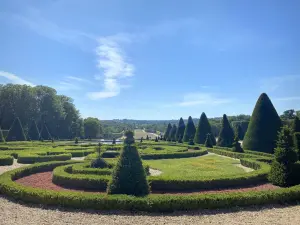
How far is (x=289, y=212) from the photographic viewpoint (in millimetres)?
9914

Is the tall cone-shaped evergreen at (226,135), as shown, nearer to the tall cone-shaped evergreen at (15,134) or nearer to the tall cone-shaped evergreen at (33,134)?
the tall cone-shaped evergreen at (15,134)

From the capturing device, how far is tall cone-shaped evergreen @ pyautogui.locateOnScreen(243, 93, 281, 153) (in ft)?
94.4

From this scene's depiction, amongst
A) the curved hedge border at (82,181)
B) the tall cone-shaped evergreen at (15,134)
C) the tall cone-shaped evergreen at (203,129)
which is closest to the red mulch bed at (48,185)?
the curved hedge border at (82,181)

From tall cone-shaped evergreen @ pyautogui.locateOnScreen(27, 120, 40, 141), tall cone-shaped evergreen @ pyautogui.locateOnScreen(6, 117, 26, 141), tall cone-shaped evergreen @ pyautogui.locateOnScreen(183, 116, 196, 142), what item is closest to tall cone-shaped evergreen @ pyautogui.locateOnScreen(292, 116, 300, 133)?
tall cone-shaped evergreen @ pyautogui.locateOnScreen(183, 116, 196, 142)

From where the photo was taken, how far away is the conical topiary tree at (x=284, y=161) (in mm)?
13876

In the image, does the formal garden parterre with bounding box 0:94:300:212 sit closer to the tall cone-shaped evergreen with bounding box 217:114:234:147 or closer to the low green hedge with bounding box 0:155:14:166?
the low green hedge with bounding box 0:155:14:166

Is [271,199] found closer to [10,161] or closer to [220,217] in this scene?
[220,217]

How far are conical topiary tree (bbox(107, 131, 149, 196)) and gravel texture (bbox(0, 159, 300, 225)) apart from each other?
5.01 feet

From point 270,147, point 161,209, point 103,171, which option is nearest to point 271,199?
point 161,209

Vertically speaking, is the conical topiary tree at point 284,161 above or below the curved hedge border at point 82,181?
above

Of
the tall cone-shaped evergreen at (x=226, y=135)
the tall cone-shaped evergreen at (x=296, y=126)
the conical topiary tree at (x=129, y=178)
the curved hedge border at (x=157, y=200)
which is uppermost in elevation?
the tall cone-shaped evergreen at (x=296, y=126)

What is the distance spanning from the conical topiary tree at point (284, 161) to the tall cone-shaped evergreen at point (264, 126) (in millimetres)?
14995

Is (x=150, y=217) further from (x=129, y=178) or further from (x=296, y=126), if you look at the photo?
(x=296, y=126)

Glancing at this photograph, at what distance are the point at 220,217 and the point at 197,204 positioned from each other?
3.33ft
